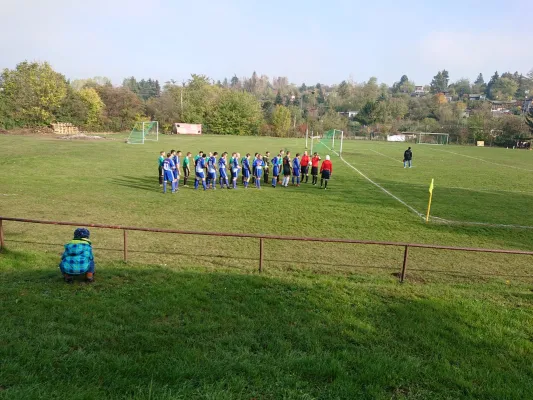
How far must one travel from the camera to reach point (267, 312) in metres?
6.17

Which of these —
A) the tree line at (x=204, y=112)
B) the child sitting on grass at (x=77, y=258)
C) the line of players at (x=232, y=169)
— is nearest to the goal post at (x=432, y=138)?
the tree line at (x=204, y=112)

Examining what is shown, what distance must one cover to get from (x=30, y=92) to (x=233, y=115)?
3603 centimetres

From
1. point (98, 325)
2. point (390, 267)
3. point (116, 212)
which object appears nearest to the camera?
point (98, 325)

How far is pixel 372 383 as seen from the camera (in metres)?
4.28

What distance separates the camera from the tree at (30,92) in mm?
62188

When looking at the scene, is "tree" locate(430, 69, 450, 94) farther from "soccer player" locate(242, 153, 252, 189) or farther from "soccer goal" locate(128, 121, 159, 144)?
"soccer player" locate(242, 153, 252, 189)

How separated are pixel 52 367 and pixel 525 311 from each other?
23.7ft

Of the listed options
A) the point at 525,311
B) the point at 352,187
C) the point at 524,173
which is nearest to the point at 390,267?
the point at 525,311

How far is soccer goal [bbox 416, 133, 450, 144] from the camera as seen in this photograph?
2836 inches

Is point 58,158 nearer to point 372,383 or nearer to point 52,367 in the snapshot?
point 52,367

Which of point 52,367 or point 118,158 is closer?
point 52,367

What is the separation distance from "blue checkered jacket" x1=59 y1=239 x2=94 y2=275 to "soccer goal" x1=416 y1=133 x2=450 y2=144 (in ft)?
242

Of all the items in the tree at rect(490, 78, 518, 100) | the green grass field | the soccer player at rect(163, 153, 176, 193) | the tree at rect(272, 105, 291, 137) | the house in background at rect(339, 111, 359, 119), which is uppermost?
the tree at rect(490, 78, 518, 100)

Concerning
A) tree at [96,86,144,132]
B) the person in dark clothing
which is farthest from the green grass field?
tree at [96,86,144,132]
